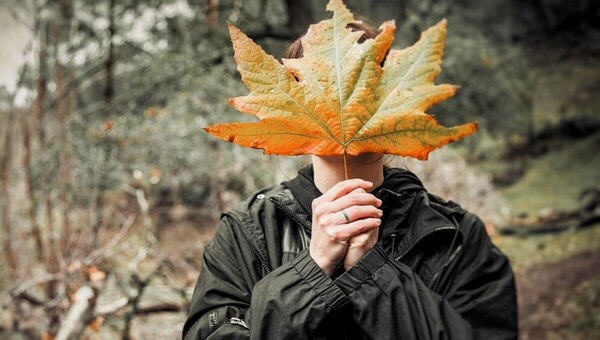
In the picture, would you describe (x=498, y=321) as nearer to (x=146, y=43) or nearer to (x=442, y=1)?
(x=146, y=43)

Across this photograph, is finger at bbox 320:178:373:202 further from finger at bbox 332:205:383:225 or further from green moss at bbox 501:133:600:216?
green moss at bbox 501:133:600:216

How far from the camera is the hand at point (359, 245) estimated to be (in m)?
1.16

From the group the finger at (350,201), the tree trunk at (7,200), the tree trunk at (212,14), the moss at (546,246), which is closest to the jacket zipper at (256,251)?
the finger at (350,201)

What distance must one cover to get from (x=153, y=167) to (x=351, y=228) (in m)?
5.09

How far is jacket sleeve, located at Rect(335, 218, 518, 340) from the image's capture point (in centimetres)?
116

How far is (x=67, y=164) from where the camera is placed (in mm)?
4879

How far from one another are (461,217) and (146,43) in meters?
5.45

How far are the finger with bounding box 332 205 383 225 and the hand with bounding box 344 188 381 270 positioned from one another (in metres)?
0.04

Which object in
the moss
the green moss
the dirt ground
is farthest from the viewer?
the green moss

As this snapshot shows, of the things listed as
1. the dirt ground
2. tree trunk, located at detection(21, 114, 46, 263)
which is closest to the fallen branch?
tree trunk, located at detection(21, 114, 46, 263)

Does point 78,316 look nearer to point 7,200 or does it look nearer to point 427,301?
point 7,200

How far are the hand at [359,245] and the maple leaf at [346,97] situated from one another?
0.50ft

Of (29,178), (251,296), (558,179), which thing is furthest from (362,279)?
(558,179)

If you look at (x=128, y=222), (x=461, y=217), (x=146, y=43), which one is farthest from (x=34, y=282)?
(x=146, y=43)
